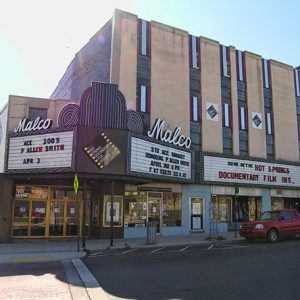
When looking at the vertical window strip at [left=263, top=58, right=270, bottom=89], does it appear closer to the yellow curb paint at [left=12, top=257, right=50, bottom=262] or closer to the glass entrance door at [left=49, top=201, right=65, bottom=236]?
the glass entrance door at [left=49, top=201, right=65, bottom=236]

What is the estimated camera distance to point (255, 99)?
31.4 metres

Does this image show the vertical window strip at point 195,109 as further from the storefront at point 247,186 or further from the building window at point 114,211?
the building window at point 114,211

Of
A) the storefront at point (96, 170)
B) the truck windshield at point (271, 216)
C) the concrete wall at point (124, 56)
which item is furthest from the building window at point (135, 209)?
the truck windshield at point (271, 216)

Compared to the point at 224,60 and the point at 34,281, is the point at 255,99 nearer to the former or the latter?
the point at 224,60

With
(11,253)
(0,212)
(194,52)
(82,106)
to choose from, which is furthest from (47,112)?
(194,52)

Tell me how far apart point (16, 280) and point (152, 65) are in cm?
1804

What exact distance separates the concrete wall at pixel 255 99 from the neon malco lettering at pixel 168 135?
23.9 ft

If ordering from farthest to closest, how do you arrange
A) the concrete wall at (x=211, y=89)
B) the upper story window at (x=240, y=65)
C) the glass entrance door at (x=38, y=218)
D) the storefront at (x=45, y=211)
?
the upper story window at (x=240, y=65)
the concrete wall at (x=211, y=89)
the glass entrance door at (x=38, y=218)
the storefront at (x=45, y=211)

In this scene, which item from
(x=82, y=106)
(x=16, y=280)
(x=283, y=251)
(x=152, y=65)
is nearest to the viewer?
(x=16, y=280)

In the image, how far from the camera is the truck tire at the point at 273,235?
68.0 ft

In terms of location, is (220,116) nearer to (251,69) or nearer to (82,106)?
(251,69)

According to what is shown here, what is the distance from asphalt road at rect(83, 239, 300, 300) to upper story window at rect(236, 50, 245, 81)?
17386 millimetres

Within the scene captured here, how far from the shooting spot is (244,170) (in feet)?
96.3

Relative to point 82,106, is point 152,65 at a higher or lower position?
higher
